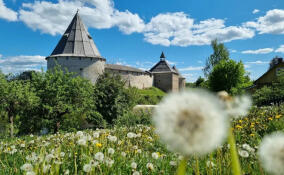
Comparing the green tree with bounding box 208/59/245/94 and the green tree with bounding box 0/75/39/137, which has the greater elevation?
the green tree with bounding box 208/59/245/94

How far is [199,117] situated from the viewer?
0.70 m

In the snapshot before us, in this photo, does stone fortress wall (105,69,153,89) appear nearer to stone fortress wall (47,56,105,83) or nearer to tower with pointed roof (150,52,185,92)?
tower with pointed roof (150,52,185,92)

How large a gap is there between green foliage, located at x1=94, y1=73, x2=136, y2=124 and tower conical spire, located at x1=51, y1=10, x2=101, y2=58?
23.8 meters

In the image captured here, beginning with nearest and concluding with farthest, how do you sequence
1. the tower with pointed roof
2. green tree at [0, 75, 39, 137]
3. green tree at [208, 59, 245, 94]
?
1. green tree at [0, 75, 39, 137]
2. green tree at [208, 59, 245, 94]
3. the tower with pointed roof

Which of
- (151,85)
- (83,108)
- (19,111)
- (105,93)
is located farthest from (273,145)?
(151,85)

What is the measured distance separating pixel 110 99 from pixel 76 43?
27.1 metres

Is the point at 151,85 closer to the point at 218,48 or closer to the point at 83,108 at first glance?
the point at 218,48

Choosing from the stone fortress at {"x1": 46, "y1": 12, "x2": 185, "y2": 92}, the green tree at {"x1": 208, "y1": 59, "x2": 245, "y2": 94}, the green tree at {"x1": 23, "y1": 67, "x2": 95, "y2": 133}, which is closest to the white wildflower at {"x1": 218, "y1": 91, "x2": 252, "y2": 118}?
the green tree at {"x1": 23, "y1": 67, "x2": 95, "y2": 133}

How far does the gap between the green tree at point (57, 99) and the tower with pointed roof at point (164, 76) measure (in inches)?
1844

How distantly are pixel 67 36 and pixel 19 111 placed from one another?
31.1 metres

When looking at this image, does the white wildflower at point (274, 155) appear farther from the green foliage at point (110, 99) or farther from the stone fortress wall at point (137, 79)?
the stone fortress wall at point (137, 79)

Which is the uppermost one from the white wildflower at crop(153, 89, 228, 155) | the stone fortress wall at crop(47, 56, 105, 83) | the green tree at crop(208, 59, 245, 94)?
the stone fortress wall at crop(47, 56, 105, 83)

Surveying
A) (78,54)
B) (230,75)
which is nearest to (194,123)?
(230,75)

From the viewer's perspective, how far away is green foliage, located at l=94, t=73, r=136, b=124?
1894 centimetres
